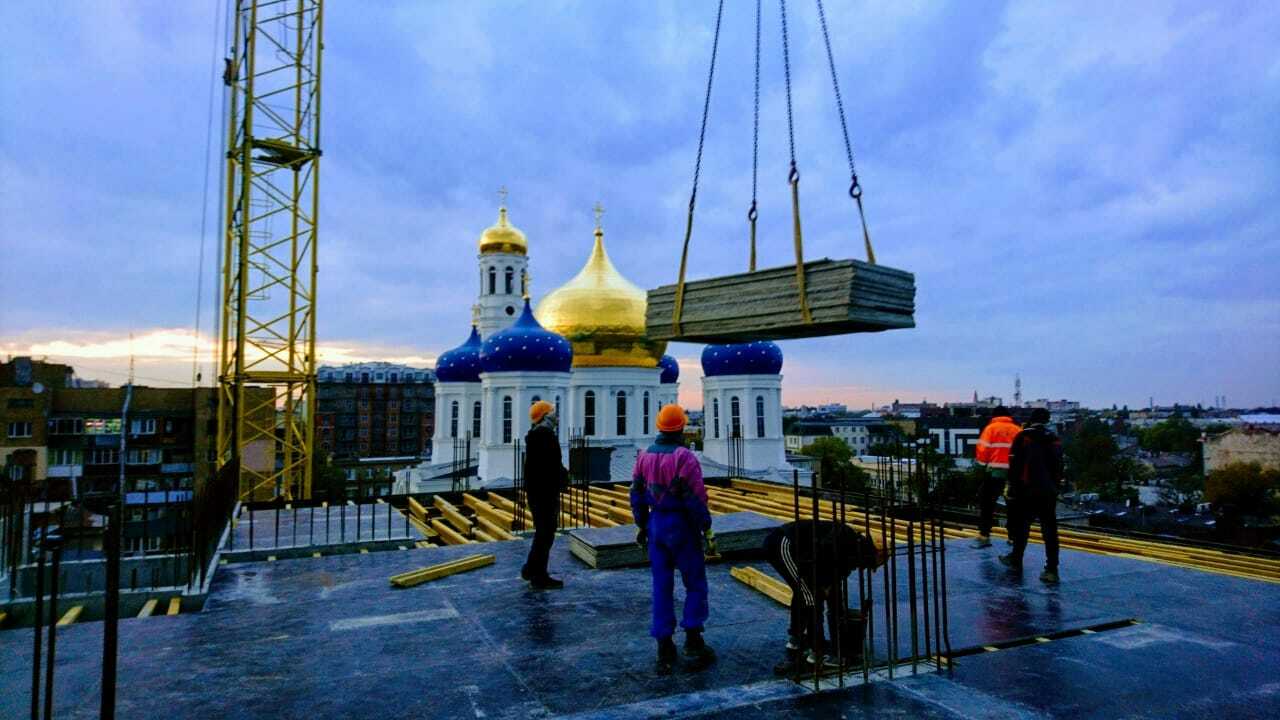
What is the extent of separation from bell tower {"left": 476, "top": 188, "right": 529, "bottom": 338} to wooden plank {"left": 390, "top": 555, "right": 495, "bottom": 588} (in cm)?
3842

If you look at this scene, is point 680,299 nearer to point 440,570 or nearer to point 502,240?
point 440,570

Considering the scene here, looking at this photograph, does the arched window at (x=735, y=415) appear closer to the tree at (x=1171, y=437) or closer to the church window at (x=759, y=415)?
the church window at (x=759, y=415)

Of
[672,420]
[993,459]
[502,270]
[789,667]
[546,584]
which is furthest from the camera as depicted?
[502,270]

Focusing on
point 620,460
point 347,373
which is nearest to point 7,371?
point 620,460

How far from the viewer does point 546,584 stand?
23.3 ft

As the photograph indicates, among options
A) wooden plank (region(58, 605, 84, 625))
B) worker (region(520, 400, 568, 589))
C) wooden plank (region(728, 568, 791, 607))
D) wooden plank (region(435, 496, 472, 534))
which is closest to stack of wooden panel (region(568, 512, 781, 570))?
wooden plank (region(728, 568, 791, 607))

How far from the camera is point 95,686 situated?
463cm

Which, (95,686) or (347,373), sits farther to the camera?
(347,373)

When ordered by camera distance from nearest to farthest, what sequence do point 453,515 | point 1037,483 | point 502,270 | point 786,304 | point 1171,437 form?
point 786,304 < point 1037,483 < point 453,515 < point 502,270 < point 1171,437

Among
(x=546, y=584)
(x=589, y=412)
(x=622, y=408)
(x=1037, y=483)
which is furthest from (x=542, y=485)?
(x=622, y=408)

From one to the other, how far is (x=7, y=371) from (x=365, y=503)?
37492 mm

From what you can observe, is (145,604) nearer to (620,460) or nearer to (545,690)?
(545,690)

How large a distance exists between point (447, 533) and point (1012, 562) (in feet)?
27.3

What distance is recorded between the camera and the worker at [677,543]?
489cm
